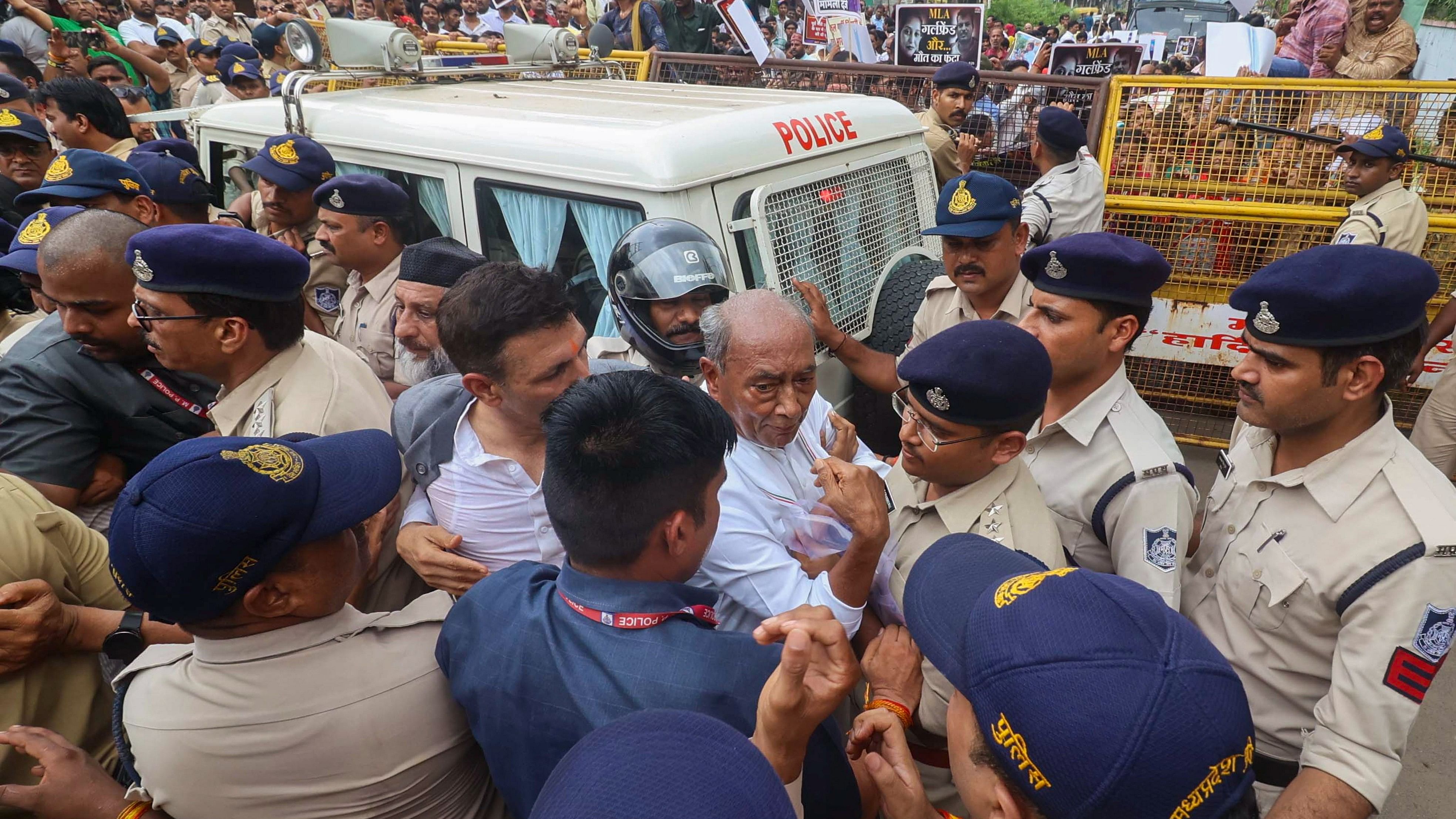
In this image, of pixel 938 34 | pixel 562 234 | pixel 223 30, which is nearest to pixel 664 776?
pixel 562 234

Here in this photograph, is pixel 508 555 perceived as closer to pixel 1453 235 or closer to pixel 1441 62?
pixel 1453 235

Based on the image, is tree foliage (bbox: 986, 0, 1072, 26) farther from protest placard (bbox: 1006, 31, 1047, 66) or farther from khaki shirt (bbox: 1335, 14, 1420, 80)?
khaki shirt (bbox: 1335, 14, 1420, 80)

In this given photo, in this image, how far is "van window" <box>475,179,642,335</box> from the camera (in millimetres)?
3037

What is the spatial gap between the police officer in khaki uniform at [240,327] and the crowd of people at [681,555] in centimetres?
1

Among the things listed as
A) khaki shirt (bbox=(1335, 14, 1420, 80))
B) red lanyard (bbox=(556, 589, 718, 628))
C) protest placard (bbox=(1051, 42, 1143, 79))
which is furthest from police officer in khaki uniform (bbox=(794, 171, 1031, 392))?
khaki shirt (bbox=(1335, 14, 1420, 80))

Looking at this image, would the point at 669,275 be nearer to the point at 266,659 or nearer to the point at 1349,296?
the point at 266,659

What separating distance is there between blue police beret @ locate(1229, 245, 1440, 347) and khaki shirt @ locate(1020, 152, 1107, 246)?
2735 millimetres

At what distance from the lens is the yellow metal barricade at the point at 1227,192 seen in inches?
176

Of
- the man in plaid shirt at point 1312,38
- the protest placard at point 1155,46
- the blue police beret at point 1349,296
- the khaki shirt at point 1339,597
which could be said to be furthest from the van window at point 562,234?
the protest placard at point 1155,46

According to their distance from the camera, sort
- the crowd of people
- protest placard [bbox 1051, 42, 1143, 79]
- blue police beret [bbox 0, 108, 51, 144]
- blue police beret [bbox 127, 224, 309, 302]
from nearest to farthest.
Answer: the crowd of people, blue police beret [bbox 127, 224, 309, 302], blue police beret [bbox 0, 108, 51, 144], protest placard [bbox 1051, 42, 1143, 79]

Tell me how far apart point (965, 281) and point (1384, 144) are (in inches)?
107

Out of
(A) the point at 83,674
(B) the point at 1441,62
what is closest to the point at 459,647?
(A) the point at 83,674

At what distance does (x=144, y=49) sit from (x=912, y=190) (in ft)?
32.2

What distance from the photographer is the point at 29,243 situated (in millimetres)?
2656
